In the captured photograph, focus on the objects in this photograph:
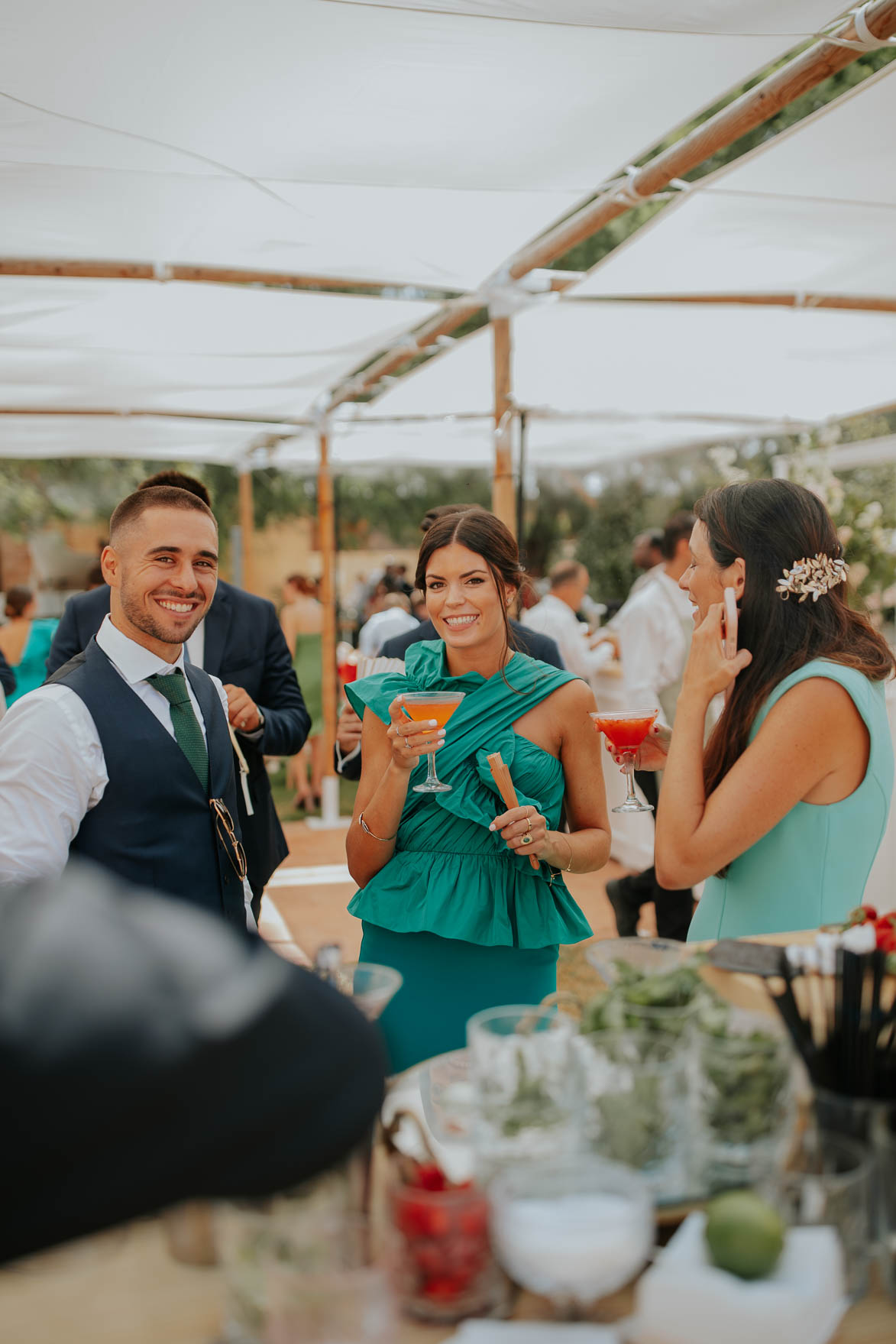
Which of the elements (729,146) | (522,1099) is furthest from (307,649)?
(522,1099)

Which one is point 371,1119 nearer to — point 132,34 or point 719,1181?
point 719,1181

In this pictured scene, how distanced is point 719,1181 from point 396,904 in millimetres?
→ 1567

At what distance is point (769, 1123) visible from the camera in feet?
3.76

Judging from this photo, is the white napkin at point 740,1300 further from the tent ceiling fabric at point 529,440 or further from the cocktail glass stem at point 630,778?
the tent ceiling fabric at point 529,440

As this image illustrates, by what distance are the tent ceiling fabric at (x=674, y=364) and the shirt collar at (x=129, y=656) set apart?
3.60 m

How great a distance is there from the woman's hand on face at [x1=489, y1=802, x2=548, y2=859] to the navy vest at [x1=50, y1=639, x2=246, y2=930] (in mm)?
670

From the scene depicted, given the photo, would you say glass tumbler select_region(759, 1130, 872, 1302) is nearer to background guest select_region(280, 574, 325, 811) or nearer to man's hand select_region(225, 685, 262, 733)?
man's hand select_region(225, 685, 262, 733)

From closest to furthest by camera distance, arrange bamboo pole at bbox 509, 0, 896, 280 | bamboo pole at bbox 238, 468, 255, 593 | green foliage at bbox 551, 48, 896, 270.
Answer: bamboo pole at bbox 509, 0, 896, 280
bamboo pole at bbox 238, 468, 255, 593
green foliage at bbox 551, 48, 896, 270

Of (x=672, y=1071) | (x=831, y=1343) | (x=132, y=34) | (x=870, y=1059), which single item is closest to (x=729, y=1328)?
(x=831, y=1343)

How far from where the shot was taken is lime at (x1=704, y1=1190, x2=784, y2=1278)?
1010 mm

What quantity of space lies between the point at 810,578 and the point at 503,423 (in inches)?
132

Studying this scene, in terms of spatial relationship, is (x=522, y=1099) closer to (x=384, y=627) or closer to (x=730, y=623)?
(x=730, y=623)

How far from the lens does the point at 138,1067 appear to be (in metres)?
0.69

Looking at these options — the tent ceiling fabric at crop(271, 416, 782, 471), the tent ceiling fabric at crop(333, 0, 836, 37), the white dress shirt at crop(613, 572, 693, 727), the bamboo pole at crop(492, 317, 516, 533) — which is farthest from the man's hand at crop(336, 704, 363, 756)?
the tent ceiling fabric at crop(271, 416, 782, 471)
